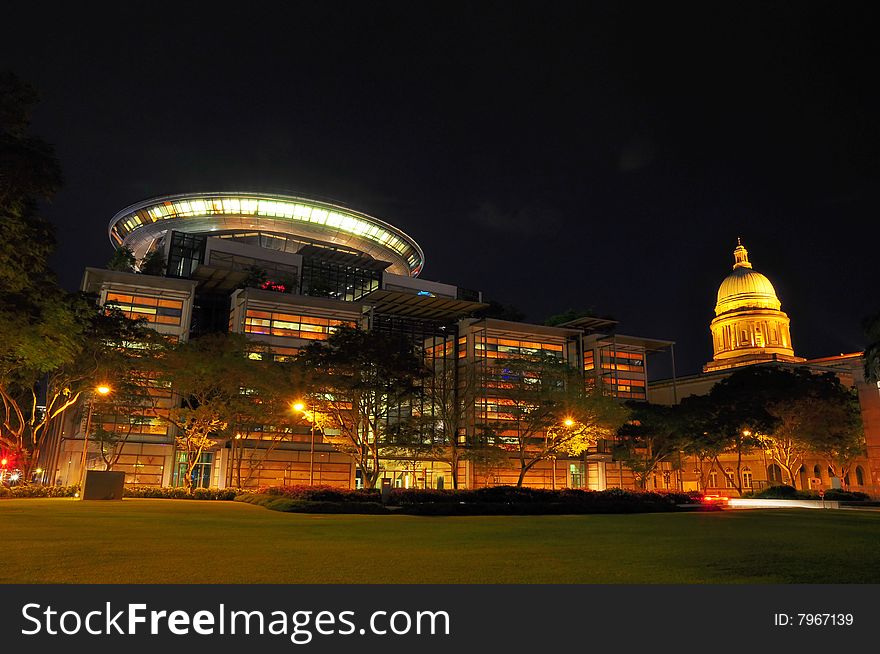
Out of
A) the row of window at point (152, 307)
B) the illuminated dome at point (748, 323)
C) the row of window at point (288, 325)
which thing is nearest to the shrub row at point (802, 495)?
the row of window at point (288, 325)

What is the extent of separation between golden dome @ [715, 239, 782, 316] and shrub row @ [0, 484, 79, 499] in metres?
126

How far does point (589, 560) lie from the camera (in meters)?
11.9

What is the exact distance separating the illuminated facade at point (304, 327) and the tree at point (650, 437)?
275 inches

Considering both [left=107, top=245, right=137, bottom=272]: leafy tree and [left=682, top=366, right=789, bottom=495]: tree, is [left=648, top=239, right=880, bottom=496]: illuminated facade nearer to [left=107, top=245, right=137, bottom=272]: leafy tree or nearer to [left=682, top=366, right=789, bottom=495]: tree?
[left=682, top=366, right=789, bottom=495]: tree

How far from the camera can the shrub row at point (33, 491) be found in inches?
1389

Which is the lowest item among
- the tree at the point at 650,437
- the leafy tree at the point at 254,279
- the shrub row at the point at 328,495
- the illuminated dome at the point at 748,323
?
the shrub row at the point at 328,495

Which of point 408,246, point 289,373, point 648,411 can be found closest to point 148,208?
point 408,246

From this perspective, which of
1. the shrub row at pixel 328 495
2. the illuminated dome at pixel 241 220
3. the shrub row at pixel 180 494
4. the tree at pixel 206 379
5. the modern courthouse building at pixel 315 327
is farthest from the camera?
the illuminated dome at pixel 241 220

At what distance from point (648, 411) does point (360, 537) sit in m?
59.5

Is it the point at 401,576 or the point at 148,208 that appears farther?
the point at 148,208

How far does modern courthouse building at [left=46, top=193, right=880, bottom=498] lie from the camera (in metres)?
67.0

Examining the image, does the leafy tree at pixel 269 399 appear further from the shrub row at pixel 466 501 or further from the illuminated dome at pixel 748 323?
the illuminated dome at pixel 748 323

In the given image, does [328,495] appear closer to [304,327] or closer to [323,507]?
[323,507]

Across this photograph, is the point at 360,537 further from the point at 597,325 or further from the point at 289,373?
the point at 597,325
